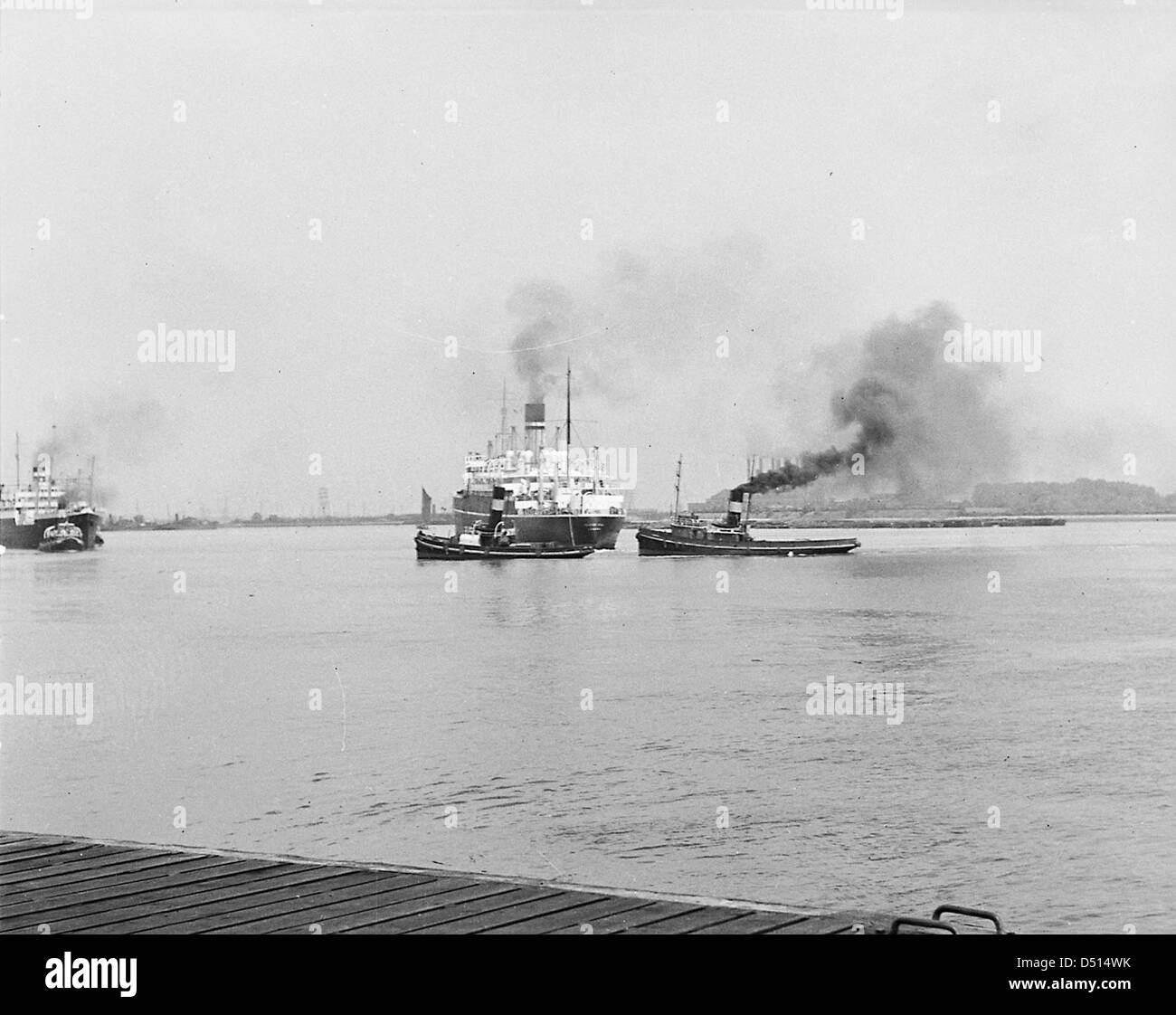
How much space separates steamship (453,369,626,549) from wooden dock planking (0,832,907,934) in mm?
81632

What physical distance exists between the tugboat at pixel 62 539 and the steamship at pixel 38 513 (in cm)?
17

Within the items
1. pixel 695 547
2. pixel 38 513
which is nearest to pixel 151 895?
pixel 695 547

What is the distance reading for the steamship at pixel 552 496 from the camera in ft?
289

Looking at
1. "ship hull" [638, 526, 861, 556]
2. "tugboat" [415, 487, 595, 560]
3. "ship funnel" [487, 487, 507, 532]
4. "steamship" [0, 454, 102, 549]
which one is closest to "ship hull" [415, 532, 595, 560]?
"tugboat" [415, 487, 595, 560]

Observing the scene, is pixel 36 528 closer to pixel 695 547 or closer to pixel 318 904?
pixel 695 547

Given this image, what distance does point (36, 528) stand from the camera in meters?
108

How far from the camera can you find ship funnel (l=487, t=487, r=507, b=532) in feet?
298

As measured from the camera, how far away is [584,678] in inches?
987

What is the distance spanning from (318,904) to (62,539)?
11276cm

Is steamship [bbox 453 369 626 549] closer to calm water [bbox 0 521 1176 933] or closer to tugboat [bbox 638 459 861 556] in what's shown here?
tugboat [bbox 638 459 861 556]

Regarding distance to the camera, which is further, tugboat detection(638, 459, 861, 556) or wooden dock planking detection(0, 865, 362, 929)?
tugboat detection(638, 459, 861, 556)
